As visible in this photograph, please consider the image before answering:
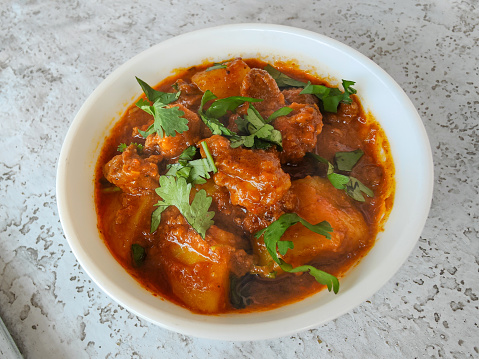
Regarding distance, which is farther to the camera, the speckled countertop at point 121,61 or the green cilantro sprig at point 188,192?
the speckled countertop at point 121,61

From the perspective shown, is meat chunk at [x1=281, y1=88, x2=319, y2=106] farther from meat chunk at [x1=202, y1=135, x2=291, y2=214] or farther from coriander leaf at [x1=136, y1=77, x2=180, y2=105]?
coriander leaf at [x1=136, y1=77, x2=180, y2=105]

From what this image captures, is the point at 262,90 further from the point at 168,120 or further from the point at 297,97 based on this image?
the point at 168,120

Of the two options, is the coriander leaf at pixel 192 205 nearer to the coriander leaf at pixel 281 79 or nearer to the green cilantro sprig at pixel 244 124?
the green cilantro sprig at pixel 244 124

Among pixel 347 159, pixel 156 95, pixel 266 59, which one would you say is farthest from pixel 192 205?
pixel 266 59

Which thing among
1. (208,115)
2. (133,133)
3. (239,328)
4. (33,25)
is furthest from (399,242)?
(33,25)

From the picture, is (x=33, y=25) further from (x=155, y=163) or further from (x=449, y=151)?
(x=449, y=151)

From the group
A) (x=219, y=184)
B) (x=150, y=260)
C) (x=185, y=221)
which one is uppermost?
(x=219, y=184)

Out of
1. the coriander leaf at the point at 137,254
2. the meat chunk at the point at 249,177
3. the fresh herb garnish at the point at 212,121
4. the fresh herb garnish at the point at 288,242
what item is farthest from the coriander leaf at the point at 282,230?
the coriander leaf at the point at 137,254

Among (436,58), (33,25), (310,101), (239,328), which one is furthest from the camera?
(33,25)
